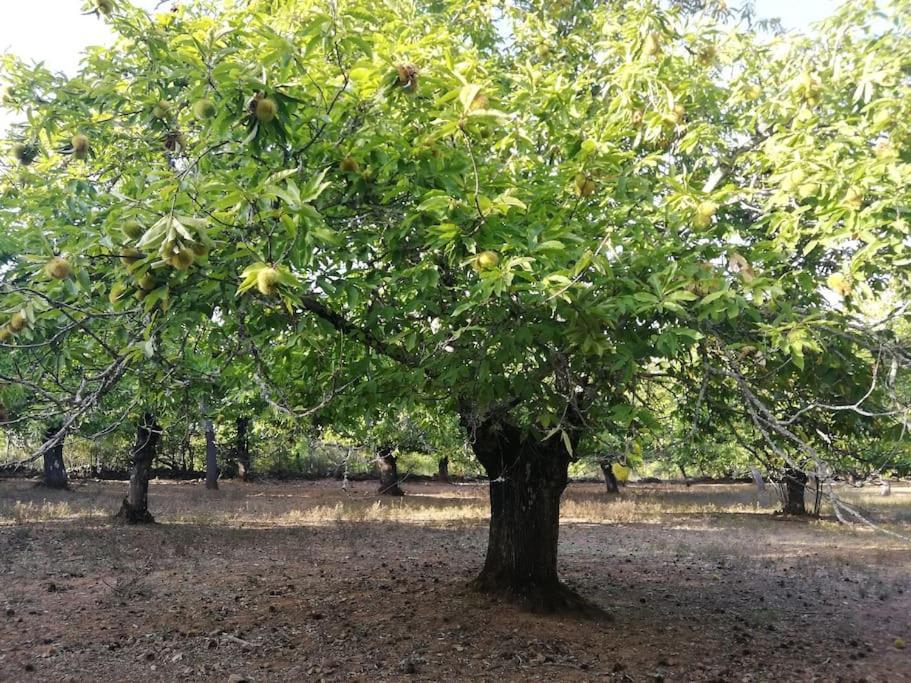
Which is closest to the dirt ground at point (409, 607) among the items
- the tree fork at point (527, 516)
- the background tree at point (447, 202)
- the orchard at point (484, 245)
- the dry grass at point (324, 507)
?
the orchard at point (484, 245)

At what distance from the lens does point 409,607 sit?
23.3 ft

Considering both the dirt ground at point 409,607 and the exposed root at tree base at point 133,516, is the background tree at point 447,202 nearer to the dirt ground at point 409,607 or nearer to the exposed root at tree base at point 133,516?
the dirt ground at point 409,607

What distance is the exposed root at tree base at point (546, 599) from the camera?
6836mm

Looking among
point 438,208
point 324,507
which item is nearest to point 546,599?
point 438,208

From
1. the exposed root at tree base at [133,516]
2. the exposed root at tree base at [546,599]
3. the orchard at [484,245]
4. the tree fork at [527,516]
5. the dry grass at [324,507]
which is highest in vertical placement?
the orchard at [484,245]

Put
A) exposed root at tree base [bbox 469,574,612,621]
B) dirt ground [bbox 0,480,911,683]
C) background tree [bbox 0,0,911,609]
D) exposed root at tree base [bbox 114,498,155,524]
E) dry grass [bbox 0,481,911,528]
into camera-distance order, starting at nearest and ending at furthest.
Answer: background tree [bbox 0,0,911,609] < dirt ground [bbox 0,480,911,683] < exposed root at tree base [bbox 469,574,612,621] < exposed root at tree base [bbox 114,498,155,524] < dry grass [bbox 0,481,911,528]

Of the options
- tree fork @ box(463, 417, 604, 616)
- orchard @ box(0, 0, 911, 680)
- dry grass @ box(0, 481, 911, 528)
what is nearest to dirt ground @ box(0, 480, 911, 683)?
orchard @ box(0, 0, 911, 680)

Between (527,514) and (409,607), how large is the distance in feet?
5.18

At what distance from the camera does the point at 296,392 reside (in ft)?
19.4

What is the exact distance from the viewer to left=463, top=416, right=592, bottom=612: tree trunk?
691cm


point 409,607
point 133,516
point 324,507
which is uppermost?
point 409,607

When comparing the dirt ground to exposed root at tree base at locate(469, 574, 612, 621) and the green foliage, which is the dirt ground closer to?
exposed root at tree base at locate(469, 574, 612, 621)

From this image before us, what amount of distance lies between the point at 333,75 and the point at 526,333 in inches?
71.6

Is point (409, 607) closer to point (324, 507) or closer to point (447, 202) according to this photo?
point (447, 202)
